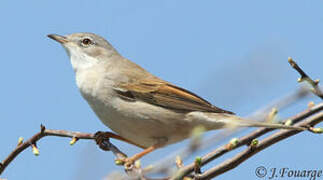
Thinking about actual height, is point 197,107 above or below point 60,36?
below

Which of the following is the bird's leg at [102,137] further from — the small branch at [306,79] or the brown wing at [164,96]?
the small branch at [306,79]

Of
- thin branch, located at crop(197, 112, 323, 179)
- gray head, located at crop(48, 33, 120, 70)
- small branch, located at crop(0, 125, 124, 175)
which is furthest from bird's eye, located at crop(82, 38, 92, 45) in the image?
thin branch, located at crop(197, 112, 323, 179)

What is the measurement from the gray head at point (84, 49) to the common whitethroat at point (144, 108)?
260mm

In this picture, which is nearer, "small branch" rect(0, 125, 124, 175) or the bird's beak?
"small branch" rect(0, 125, 124, 175)

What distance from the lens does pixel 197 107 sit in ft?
16.4

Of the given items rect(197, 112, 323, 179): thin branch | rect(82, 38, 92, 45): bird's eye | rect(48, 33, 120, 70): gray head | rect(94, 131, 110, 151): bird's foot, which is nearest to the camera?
rect(197, 112, 323, 179): thin branch

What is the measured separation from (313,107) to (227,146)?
546mm

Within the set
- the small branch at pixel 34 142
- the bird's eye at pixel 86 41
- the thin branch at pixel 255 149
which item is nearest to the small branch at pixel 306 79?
the thin branch at pixel 255 149

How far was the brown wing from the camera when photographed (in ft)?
16.6

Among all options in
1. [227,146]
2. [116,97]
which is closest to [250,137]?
[227,146]

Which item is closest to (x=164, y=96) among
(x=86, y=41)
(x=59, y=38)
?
(x=86, y=41)

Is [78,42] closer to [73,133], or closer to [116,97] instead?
[116,97]

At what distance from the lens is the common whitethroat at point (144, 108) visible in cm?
496

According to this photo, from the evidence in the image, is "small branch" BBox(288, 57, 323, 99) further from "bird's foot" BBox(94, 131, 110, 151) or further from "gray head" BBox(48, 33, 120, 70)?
"gray head" BBox(48, 33, 120, 70)
